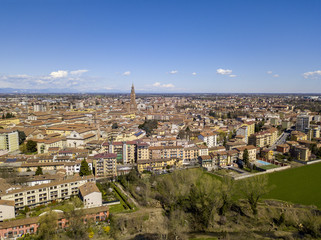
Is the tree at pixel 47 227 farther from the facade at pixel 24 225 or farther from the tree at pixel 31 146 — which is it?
the tree at pixel 31 146

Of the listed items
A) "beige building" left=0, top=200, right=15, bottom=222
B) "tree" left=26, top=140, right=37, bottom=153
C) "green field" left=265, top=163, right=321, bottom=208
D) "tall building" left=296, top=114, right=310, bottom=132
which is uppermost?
"tall building" left=296, top=114, right=310, bottom=132

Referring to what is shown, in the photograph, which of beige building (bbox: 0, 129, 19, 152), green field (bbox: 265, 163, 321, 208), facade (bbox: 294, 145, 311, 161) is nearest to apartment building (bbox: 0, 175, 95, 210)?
green field (bbox: 265, 163, 321, 208)

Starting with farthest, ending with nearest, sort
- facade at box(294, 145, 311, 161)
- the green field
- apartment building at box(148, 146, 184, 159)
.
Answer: facade at box(294, 145, 311, 161) < apartment building at box(148, 146, 184, 159) < the green field

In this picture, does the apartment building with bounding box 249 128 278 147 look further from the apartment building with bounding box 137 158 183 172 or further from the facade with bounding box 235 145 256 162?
the apartment building with bounding box 137 158 183 172

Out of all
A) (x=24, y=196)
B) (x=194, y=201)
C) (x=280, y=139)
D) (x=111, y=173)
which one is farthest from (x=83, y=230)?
(x=280, y=139)

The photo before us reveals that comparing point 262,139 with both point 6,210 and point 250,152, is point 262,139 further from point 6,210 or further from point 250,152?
point 6,210
